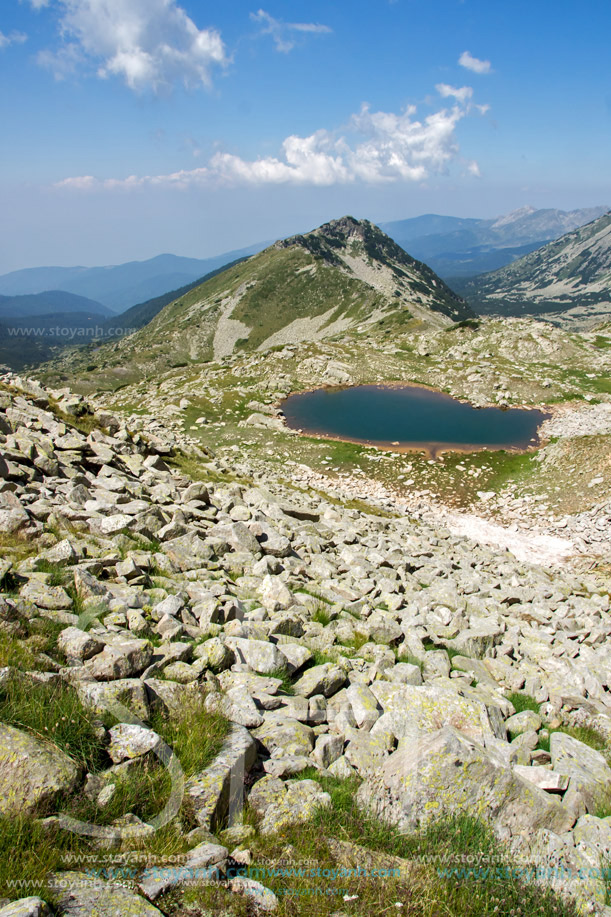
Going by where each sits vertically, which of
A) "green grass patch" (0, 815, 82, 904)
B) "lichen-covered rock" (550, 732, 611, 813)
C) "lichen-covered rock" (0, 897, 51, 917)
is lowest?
"lichen-covered rock" (550, 732, 611, 813)

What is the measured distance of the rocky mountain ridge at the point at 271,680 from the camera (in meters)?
4.48

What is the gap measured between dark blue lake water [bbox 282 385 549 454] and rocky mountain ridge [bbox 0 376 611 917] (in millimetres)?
30397

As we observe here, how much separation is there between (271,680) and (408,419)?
45.6 metres

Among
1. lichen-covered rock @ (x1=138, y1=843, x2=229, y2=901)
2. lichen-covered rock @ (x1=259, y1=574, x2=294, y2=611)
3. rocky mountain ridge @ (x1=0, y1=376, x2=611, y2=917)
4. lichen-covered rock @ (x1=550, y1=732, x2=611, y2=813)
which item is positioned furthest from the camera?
lichen-covered rock @ (x1=259, y1=574, x2=294, y2=611)

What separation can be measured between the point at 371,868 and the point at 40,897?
2757 millimetres

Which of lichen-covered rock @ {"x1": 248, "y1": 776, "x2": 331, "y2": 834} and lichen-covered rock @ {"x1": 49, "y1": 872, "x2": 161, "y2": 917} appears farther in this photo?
lichen-covered rock @ {"x1": 248, "y1": 776, "x2": 331, "y2": 834}

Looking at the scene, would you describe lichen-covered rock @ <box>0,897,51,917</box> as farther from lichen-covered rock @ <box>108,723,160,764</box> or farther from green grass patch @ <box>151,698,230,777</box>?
green grass patch @ <box>151,698,230,777</box>

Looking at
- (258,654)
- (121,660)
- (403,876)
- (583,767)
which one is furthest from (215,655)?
(583,767)

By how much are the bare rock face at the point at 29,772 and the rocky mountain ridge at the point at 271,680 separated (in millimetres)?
16

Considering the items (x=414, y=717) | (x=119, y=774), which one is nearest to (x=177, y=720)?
(x=119, y=774)

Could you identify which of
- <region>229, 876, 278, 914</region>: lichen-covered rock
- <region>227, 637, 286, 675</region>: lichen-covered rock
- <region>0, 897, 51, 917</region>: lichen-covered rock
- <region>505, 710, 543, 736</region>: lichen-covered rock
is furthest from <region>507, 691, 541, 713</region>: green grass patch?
<region>0, 897, 51, 917</region>: lichen-covered rock

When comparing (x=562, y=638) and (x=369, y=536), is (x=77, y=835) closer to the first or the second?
(x=562, y=638)

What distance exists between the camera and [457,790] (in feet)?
18.1

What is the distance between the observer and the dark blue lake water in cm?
4522
